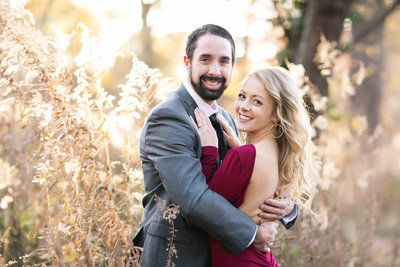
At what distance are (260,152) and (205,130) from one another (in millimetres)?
358

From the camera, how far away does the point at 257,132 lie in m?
2.94

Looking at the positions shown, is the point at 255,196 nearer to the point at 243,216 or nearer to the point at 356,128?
the point at 243,216

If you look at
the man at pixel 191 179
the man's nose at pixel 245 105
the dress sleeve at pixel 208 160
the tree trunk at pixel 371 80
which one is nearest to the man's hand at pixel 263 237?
the man at pixel 191 179

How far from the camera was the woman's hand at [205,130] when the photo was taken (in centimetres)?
276

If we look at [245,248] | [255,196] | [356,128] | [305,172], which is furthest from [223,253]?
[356,128]

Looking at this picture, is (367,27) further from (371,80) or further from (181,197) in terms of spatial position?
(181,197)

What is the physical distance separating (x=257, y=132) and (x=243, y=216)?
1.94ft

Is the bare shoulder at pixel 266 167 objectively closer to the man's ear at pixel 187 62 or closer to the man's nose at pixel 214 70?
the man's nose at pixel 214 70

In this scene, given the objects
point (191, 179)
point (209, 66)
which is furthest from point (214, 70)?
point (191, 179)

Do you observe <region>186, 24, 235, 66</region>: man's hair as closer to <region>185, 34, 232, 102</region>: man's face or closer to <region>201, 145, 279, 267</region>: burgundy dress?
<region>185, 34, 232, 102</region>: man's face

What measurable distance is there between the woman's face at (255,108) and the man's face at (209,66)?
24cm

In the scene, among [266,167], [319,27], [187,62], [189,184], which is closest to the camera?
[189,184]

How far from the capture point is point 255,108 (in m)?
2.84

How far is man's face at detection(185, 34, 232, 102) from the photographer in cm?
304
